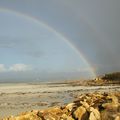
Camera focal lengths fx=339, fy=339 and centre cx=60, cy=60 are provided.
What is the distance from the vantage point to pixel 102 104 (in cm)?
1620

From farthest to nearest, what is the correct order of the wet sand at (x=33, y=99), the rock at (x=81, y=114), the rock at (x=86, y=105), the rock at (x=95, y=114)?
1. the wet sand at (x=33, y=99)
2. the rock at (x=86, y=105)
3. the rock at (x=81, y=114)
4. the rock at (x=95, y=114)

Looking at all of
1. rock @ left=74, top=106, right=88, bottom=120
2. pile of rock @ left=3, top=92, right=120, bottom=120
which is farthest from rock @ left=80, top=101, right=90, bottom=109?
rock @ left=74, top=106, right=88, bottom=120

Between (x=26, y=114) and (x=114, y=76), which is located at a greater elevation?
(x=114, y=76)

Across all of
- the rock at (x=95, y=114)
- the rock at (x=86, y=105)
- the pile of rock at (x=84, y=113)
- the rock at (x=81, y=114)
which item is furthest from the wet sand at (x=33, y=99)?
the rock at (x=95, y=114)

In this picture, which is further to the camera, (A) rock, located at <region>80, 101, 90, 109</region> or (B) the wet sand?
(B) the wet sand

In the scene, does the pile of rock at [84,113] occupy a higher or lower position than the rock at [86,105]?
lower

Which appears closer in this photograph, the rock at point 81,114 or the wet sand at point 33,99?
the rock at point 81,114

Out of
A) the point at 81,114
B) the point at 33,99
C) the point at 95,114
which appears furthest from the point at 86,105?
the point at 33,99

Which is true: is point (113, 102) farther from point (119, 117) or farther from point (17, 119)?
point (17, 119)

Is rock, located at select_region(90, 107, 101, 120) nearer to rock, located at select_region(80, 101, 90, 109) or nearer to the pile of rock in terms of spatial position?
the pile of rock

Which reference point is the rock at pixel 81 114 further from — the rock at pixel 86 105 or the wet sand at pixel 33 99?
the wet sand at pixel 33 99

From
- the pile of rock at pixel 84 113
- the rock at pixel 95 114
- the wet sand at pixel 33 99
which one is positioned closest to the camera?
the rock at pixel 95 114

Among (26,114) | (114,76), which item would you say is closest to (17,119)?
(26,114)

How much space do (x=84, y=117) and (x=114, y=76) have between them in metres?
70.4
